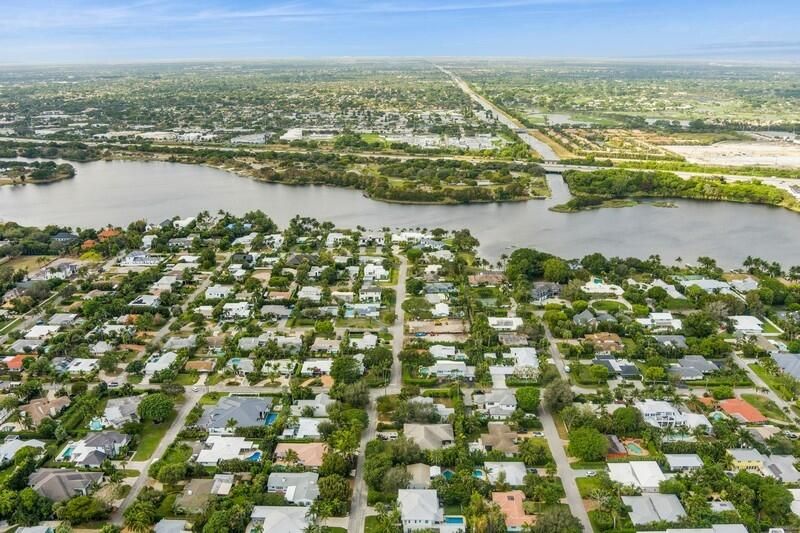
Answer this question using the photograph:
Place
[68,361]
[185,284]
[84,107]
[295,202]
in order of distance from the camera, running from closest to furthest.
Answer: 1. [68,361]
2. [185,284]
3. [295,202]
4. [84,107]

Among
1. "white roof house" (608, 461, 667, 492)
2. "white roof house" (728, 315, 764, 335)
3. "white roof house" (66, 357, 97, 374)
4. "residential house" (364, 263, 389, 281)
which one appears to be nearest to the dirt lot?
"white roof house" (728, 315, 764, 335)

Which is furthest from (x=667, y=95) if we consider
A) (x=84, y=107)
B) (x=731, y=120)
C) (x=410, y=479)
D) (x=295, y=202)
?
(x=410, y=479)

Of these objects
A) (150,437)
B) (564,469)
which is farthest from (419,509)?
(150,437)

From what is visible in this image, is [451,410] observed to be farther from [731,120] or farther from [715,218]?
[731,120]

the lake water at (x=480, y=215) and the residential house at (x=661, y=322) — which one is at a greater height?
the lake water at (x=480, y=215)

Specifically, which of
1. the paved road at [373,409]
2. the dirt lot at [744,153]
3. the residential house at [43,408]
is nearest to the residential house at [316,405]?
the paved road at [373,409]

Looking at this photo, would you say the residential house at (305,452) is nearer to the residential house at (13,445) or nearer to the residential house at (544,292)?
the residential house at (13,445)

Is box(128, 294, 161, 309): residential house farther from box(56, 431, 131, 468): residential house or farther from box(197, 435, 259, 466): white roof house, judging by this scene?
box(197, 435, 259, 466): white roof house
